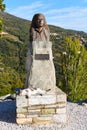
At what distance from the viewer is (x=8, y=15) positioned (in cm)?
17425

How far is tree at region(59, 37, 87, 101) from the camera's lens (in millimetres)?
22562

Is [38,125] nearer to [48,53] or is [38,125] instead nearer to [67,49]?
[48,53]

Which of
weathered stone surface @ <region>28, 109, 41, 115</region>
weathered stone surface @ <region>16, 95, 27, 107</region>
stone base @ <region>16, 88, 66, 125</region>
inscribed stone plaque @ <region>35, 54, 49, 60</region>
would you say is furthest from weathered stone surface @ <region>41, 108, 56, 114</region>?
inscribed stone plaque @ <region>35, 54, 49, 60</region>

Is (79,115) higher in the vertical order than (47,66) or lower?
lower

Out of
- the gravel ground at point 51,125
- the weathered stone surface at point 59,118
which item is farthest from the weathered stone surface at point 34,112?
the weathered stone surface at point 59,118

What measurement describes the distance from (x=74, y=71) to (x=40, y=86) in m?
12.8

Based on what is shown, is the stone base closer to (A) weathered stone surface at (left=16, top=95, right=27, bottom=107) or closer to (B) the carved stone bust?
(A) weathered stone surface at (left=16, top=95, right=27, bottom=107)

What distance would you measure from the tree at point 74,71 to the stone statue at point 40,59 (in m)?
12.6

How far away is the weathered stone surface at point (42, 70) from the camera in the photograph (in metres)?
9.81

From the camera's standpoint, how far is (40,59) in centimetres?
981

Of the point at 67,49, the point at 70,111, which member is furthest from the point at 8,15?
the point at 70,111

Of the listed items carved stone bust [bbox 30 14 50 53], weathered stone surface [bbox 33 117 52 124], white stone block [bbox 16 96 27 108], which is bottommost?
weathered stone surface [bbox 33 117 52 124]

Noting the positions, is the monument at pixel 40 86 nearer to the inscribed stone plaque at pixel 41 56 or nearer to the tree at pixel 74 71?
the inscribed stone plaque at pixel 41 56

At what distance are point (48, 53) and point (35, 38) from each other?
2.00 ft
